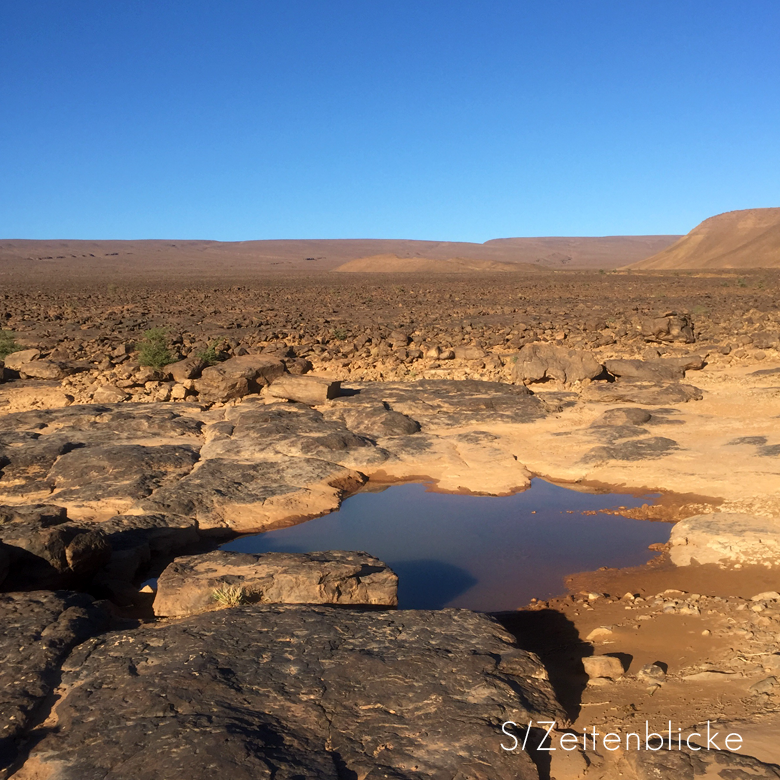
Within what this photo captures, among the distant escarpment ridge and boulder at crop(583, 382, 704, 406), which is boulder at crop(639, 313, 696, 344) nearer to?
boulder at crop(583, 382, 704, 406)

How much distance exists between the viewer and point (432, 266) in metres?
69.0

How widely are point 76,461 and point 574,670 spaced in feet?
17.5

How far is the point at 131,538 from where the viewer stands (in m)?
5.83

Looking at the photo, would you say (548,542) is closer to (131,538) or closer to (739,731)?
(739,731)

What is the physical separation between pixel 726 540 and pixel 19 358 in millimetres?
11448

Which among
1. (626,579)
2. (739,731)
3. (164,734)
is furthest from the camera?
(626,579)

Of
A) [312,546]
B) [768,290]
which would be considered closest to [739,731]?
[312,546]

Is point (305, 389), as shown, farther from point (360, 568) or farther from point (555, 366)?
point (360, 568)

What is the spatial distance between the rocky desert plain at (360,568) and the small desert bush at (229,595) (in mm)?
19

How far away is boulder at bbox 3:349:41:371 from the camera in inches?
485

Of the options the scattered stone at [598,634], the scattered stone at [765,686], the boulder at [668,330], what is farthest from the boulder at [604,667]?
the boulder at [668,330]

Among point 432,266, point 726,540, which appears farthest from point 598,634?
point 432,266

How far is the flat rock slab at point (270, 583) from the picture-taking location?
4.63 metres

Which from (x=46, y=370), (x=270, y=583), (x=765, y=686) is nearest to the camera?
(x=765, y=686)
